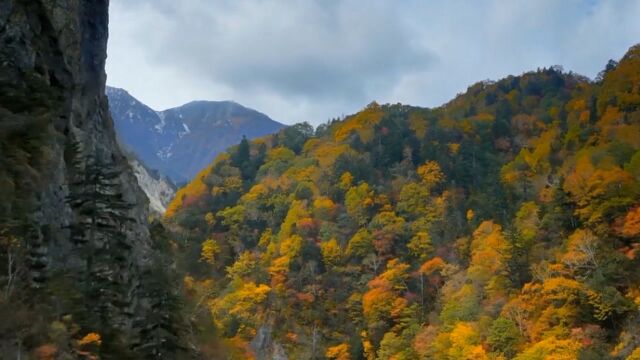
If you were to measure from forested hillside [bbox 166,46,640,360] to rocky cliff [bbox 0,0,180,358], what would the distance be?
15894 mm

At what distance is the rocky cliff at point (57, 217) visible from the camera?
2095cm

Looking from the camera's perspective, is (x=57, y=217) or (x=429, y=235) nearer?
(x=57, y=217)

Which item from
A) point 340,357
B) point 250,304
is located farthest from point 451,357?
point 250,304

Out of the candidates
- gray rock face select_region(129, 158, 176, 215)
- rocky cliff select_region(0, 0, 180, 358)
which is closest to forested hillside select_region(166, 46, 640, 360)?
rocky cliff select_region(0, 0, 180, 358)

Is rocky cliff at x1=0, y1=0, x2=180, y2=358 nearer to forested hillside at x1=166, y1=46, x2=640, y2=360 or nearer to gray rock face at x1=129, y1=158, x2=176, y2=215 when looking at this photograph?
forested hillside at x1=166, y1=46, x2=640, y2=360

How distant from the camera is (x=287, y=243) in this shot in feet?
258

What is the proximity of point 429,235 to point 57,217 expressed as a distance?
51.5 m

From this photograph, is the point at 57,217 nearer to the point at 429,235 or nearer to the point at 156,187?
the point at 429,235

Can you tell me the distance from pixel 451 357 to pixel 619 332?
1274cm

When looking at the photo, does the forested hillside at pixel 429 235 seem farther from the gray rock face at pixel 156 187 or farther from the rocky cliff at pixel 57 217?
the gray rock face at pixel 156 187

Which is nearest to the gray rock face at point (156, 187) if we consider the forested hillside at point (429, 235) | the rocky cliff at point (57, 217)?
the forested hillside at point (429, 235)

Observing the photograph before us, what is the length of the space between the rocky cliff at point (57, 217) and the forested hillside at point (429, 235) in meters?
15.9

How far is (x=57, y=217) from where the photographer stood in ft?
87.6

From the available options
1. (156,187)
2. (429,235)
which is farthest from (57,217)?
(156,187)
